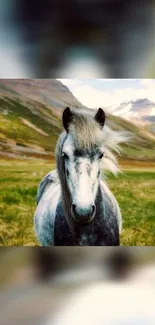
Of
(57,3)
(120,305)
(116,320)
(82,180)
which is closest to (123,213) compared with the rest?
(82,180)

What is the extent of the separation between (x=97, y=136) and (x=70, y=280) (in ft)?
3.70

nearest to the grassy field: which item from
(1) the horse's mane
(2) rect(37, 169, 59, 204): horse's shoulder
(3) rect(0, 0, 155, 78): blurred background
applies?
(2) rect(37, 169, 59, 204): horse's shoulder

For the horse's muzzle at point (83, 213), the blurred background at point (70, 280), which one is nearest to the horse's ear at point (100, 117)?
the horse's muzzle at point (83, 213)

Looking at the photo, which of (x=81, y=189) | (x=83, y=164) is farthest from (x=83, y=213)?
(x=83, y=164)

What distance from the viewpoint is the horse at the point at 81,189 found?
9.20 ft

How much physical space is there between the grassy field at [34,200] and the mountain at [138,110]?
1.36 feet

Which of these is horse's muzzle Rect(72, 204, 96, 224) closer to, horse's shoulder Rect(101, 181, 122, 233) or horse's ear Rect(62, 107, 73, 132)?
horse's shoulder Rect(101, 181, 122, 233)

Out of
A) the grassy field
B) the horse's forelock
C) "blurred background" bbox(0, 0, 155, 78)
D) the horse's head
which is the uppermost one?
"blurred background" bbox(0, 0, 155, 78)

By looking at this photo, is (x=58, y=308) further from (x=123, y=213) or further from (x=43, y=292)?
(x=123, y=213)

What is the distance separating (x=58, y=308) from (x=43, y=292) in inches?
14.6

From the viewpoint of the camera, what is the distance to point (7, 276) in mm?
3074

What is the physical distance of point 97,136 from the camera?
290 centimetres

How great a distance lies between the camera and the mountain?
10.5 ft

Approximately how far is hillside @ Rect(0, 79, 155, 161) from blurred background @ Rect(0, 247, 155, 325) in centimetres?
82
